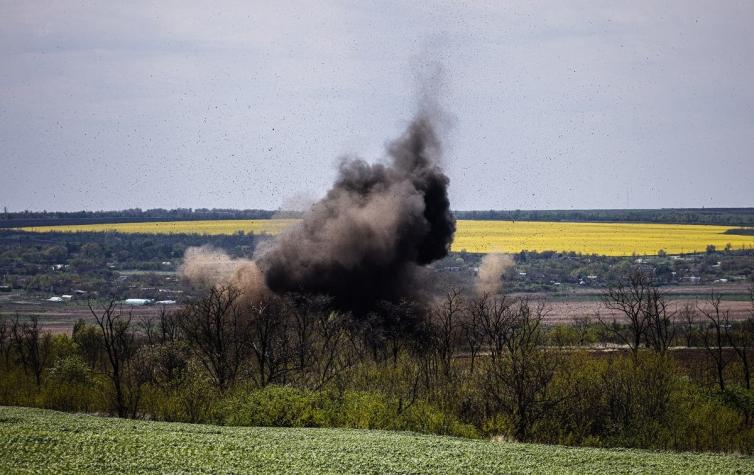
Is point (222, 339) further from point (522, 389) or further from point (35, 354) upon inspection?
point (522, 389)

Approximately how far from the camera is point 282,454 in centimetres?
4847

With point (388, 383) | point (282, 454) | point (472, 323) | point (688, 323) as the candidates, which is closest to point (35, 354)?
point (388, 383)

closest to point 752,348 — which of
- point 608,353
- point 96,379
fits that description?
point 608,353

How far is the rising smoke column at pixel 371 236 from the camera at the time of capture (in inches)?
4003

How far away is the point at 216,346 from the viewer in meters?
91.7

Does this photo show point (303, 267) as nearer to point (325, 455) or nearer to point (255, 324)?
point (255, 324)

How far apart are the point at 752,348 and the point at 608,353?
21.0 metres

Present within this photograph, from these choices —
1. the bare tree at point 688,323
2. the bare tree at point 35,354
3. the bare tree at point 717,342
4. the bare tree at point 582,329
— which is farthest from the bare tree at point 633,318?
the bare tree at point 35,354

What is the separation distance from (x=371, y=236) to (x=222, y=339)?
17.2m

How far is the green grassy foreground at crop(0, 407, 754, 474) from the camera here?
45.2m

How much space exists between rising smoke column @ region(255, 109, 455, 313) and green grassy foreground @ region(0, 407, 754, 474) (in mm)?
47075

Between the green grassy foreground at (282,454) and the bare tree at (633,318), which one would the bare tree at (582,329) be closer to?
the bare tree at (633,318)

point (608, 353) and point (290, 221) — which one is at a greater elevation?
point (290, 221)

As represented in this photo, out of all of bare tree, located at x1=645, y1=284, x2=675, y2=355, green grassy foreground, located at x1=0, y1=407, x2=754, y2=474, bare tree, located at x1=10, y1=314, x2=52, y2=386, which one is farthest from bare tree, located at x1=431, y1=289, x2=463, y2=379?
bare tree, located at x1=10, y1=314, x2=52, y2=386
